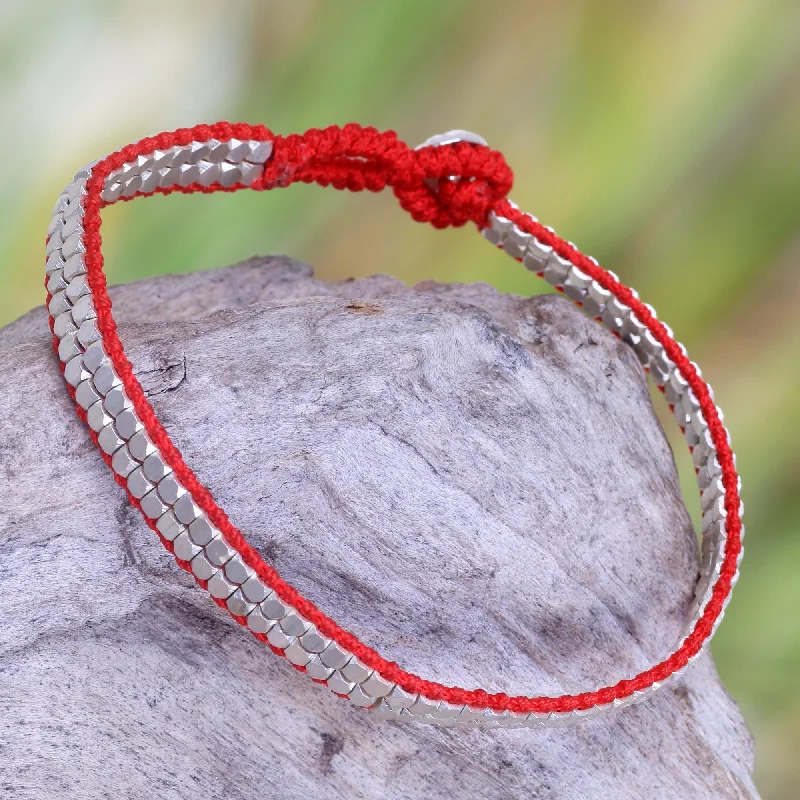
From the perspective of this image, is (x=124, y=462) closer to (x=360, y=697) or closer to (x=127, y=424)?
(x=127, y=424)

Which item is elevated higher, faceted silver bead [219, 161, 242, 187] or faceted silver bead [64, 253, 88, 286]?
faceted silver bead [219, 161, 242, 187]

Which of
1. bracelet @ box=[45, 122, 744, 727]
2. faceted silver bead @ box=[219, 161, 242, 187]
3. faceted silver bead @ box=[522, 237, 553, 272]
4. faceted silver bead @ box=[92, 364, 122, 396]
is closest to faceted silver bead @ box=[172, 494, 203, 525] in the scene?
bracelet @ box=[45, 122, 744, 727]

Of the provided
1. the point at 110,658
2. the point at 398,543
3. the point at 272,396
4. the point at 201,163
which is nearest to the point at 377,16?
the point at 201,163

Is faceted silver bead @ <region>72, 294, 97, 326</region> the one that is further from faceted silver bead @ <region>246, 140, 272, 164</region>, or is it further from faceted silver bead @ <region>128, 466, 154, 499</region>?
faceted silver bead @ <region>246, 140, 272, 164</region>

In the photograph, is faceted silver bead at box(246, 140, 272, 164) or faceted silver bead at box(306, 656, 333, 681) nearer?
faceted silver bead at box(306, 656, 333, 681)

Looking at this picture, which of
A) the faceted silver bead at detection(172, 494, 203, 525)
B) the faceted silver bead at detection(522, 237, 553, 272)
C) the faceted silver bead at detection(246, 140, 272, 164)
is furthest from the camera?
the faceted silver bead at detection(522, 237, 553, 272)

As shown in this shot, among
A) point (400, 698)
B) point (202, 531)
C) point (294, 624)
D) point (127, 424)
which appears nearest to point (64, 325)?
point (127, 424)

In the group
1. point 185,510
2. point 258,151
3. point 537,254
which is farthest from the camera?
point 537,254

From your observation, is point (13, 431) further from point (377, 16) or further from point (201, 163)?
point (377, 16)

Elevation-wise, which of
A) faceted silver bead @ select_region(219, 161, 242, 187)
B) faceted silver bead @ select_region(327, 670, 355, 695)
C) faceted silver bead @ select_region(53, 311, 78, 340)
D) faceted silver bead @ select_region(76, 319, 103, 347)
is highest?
faceted silver bead @ select_region(219, 161, 242, 187)
